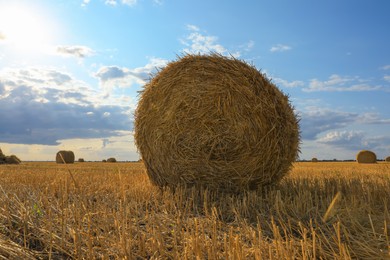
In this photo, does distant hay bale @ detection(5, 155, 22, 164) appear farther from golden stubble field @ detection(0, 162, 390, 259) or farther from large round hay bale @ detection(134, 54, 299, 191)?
golden stubble field @ detection(0, 162, 390, 259)

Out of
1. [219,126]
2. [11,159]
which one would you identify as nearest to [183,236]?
[219,126]

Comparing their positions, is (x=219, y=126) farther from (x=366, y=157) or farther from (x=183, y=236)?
(x=366, y=157)

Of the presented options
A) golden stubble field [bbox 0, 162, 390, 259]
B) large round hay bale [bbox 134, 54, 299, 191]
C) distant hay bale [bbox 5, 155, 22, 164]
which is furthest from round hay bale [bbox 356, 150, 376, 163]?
distant hay bale [bbox 5, 155, 22, 164]

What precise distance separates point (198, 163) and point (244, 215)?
4.93 ft

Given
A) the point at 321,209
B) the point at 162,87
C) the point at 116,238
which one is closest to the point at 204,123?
the point at 162,87

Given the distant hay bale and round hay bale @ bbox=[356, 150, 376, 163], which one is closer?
the distant hay bale

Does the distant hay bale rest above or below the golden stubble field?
above

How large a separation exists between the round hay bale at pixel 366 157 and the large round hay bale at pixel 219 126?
15886 millimetres

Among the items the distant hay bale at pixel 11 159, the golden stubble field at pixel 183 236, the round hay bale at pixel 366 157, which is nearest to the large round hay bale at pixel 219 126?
the golden stubble field at pixel 183 236

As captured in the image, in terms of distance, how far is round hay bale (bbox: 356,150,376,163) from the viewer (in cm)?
1969

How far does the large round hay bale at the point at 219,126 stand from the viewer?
17.4 feet

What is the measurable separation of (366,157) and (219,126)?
673 inches

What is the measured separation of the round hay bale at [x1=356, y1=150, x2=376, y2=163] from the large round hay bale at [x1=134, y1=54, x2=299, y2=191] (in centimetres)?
1589

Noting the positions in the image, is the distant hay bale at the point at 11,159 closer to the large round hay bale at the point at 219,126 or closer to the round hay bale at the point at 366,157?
the large round hay bale at the point at 219,126
